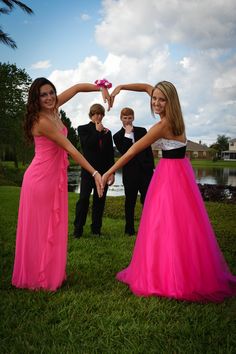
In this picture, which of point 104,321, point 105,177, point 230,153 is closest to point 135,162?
point 105,177

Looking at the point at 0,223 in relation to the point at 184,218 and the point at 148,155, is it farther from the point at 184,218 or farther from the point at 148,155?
the point at 184,218

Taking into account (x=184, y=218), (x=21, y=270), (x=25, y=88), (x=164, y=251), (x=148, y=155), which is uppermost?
(x=25, y=88)

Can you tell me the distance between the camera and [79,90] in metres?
5.12

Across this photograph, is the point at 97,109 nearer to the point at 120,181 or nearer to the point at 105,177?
the point at 105,177

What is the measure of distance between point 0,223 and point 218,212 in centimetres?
678

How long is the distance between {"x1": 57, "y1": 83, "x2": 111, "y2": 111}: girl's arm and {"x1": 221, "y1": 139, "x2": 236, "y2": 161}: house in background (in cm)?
11867

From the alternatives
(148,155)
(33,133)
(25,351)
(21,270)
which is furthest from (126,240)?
(25,351)

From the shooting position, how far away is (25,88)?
4122cm

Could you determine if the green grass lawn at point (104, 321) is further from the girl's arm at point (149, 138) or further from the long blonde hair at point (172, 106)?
the long blonde hair at point (172, 106)

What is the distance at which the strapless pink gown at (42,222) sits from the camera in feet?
14.4

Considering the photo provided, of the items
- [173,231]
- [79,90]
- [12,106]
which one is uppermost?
[12,106]

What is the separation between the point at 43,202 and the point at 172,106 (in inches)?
76.1

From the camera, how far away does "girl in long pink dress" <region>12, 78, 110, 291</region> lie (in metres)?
4.32

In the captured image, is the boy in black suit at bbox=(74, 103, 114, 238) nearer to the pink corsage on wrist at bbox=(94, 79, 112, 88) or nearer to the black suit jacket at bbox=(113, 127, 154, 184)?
the black suit jacket at bbox=(113, 127, 154, 184)
